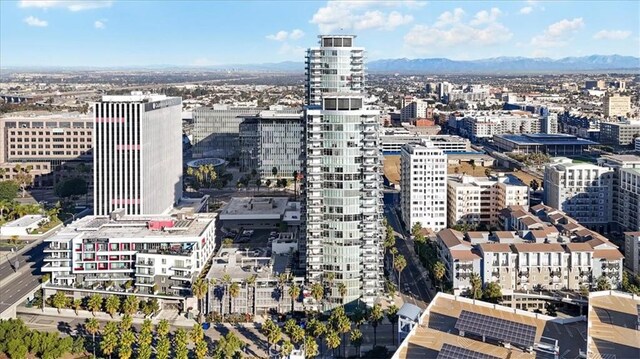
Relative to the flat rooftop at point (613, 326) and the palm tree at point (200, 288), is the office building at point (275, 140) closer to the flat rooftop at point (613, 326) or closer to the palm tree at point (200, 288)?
the palm tree at point (200, 288)

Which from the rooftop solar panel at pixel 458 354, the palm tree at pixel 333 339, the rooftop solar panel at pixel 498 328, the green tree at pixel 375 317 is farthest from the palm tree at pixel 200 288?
the rooftop solar panel at pixel 458 354

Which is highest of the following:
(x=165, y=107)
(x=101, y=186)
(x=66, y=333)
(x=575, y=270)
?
(x=165, y=107)

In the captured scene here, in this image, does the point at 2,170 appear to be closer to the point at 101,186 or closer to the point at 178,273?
the point at 101,186

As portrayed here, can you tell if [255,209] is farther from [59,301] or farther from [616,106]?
[616,106]

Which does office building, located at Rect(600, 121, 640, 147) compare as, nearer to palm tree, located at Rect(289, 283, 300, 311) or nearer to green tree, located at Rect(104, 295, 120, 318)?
palm tree, located at Rect(289, 283, 300, 311)

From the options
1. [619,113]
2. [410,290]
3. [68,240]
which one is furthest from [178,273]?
[619,113]
